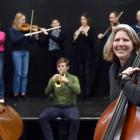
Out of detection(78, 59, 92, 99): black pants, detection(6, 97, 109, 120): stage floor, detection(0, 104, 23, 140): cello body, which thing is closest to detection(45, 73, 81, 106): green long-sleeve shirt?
detection(6, 97, 109, 120): stage floor

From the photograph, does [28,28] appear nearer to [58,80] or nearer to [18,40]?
[18,40]

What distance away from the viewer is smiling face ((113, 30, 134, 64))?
262 cm

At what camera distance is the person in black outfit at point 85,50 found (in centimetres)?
811

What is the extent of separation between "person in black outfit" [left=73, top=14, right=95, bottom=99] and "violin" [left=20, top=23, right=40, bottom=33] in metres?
0.70

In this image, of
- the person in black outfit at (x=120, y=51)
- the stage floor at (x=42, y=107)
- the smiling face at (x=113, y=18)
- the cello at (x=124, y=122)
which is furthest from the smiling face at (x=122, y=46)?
the smiling face at (x=113, y=18)

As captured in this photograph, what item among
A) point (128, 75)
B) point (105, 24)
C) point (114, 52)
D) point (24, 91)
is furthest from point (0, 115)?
point (105, 24)

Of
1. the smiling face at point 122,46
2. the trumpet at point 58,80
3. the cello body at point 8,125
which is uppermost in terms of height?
the smiling face at point 122,46

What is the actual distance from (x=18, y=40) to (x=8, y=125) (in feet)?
10.3

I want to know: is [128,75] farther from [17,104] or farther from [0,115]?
[17,104]

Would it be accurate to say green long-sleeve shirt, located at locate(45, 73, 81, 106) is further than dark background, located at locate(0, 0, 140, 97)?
No

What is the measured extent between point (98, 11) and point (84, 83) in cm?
144

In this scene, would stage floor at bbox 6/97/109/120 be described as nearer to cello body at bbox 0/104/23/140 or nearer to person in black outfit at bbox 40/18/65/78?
person in black outfit at bbox 40/18/65/78

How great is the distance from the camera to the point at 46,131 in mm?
5836

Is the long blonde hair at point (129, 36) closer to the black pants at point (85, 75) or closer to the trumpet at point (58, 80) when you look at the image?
the trumpet at point (58, 80)
